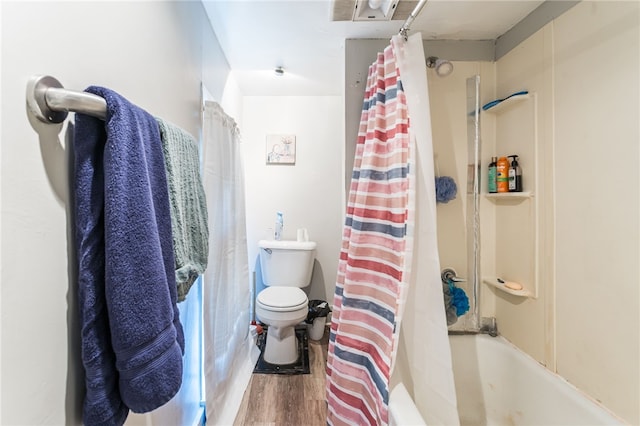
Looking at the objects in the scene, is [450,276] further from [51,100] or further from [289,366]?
[51,100]

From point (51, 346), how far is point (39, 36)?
0.55m

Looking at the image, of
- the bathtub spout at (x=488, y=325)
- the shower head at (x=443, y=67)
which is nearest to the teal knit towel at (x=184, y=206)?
the shower head at (x=443, y=67)

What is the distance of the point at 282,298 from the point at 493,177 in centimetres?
153

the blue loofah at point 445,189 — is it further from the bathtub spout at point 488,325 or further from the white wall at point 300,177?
the white wall at point 300,177

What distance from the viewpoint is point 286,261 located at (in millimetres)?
2221

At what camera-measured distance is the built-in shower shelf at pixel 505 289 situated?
130cm

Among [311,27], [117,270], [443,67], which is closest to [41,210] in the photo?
[117,270]

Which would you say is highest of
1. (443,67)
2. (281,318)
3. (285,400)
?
(443,67)

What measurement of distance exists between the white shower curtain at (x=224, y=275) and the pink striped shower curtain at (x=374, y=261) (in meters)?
0.60

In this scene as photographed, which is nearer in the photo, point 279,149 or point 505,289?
point 505,289

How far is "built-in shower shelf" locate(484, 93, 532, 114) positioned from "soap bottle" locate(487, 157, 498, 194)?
265 mm

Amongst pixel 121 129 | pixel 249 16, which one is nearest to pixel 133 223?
pixel 121 129

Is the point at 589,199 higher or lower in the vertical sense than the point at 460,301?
higher

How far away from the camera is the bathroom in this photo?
44 centimetres
